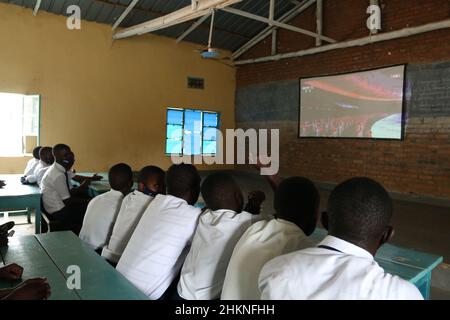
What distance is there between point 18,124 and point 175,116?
3426mm

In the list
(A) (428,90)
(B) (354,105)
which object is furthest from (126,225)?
(B) (354,105)

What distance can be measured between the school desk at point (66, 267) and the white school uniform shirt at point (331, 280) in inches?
24.6

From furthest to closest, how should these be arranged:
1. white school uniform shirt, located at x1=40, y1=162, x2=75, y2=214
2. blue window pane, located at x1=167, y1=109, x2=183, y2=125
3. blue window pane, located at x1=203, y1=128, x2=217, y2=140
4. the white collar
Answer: blue window pane, located at x1=203, y1=128, x2=217, y2=140 < blue window pane, located at x1=167, y1=109, x2=183, y2=125 < white school uniform shirt, located at x1=40, y1=162, x2=75, y2=214 < the white collar

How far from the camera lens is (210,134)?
372 inches

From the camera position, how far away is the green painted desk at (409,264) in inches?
60.3

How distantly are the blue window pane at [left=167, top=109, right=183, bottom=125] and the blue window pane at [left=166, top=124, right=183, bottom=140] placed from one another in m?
0.11

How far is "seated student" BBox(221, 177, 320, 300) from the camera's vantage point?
4.06 ft

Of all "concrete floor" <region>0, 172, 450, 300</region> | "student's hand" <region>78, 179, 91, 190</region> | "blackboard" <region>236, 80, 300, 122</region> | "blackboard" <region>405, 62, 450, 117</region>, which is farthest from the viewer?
"blackboard" <region>236, 80, 300, 122</region>

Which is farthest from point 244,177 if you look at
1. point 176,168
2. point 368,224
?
point 368,224

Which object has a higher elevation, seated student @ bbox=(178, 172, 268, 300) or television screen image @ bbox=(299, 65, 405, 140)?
television screen image @ bbox=(299, 65, 405, 140)

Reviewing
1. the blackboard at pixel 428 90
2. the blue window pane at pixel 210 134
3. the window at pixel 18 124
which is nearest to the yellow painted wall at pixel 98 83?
the window at pixel 18 124

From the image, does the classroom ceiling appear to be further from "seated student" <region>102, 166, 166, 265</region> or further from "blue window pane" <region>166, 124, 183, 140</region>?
"seated student" <region>102, 166, 166, 265</region>

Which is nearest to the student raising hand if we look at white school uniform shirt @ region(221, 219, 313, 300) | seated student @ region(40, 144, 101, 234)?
white school uniform shirt @ region(221, 219, 313, 300)
